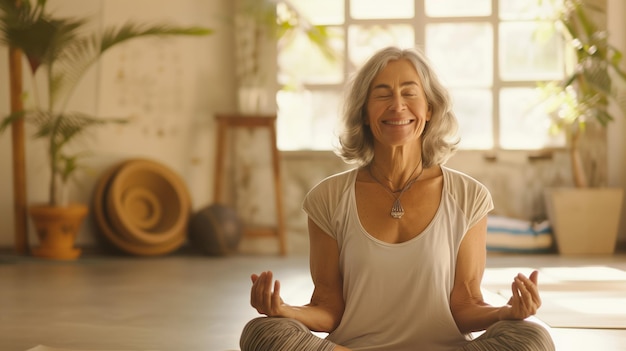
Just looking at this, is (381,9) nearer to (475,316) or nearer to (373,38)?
(373,38)

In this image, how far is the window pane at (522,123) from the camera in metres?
Result: 7.02

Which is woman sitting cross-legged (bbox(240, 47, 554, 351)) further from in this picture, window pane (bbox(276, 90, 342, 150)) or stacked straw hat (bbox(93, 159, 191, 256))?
window pane (bbox(276, 90, 342, 150))

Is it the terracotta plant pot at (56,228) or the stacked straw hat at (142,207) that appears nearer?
the terracotta plant pot at (56,228)

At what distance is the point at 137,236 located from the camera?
6.55 m

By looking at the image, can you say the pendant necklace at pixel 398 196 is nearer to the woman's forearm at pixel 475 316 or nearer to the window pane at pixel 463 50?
the woman's forearm at pixel 475 316

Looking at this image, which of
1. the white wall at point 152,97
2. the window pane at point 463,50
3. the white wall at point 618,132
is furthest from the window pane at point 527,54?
the white wall at point 152,97

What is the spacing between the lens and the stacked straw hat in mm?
6617

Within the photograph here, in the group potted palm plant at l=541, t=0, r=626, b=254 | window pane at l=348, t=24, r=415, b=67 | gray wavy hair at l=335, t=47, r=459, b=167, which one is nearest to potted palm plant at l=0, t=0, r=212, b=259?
window pane at l=348, t=24, r=415, b=67

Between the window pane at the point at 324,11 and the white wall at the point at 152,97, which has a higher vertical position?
the window pane at the point at 324,11

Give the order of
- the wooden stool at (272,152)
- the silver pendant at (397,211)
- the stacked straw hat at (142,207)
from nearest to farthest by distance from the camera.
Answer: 1. the silver pendant at (397,211)
2. the stacked straw hat at (142,207)
3. the wooden stool at (272,152)

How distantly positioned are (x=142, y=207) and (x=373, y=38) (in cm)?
222

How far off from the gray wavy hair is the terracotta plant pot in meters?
4.21

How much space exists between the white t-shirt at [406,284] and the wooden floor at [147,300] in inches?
42.5

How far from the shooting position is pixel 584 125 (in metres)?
6.74
